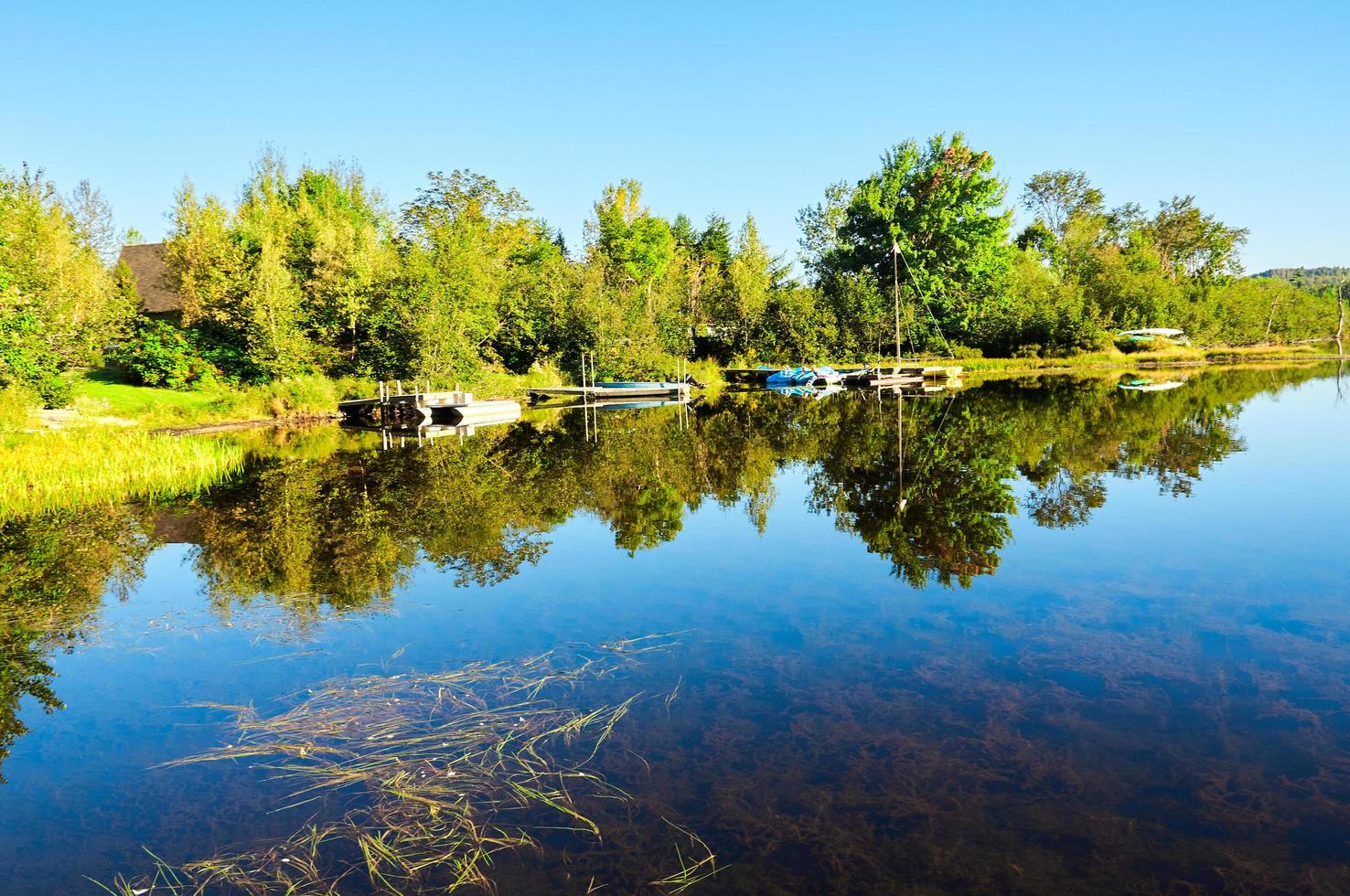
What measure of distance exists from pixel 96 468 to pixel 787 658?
18157 mm

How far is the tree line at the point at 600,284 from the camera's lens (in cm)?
3606

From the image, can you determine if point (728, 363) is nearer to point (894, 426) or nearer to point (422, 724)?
point (894, 426)

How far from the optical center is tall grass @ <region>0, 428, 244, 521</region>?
54.0ft

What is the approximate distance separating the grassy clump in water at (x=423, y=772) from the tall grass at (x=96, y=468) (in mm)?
13474

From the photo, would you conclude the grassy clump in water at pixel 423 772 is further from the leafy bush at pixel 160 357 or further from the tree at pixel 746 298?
the tree at pixel 746 298

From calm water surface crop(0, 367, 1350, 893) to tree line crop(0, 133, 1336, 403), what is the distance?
58.6 feet

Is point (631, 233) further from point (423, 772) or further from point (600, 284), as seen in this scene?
point (423, 772)

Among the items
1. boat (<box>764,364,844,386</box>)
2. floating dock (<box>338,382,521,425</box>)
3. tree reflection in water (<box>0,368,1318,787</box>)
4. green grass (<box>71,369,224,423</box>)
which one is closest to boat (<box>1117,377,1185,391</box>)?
tree reflection in water (<box>0,368,1318,787</box>)

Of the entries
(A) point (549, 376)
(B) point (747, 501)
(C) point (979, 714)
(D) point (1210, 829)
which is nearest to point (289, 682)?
(C) point (979, 714)

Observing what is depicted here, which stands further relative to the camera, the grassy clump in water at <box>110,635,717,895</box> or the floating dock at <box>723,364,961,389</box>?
the floating dock at <box>723,364,961,389</box>

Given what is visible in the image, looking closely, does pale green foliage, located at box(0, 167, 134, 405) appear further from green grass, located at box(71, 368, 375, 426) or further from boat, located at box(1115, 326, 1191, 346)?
boat, located at box(1115, 326, 1191, 346)

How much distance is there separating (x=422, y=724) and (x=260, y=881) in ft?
6.37

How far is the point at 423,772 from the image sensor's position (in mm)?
5824

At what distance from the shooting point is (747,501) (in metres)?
16.2
